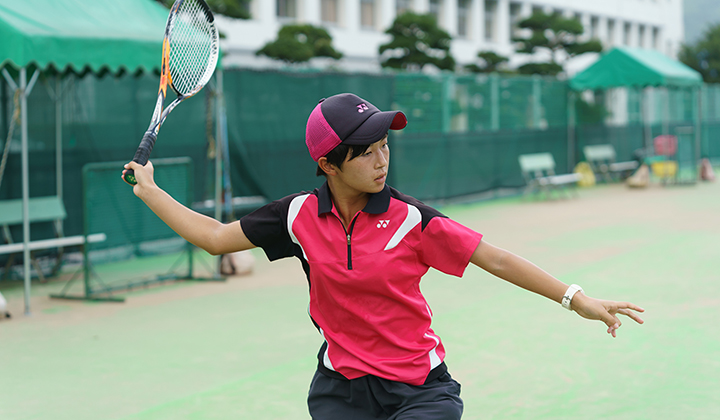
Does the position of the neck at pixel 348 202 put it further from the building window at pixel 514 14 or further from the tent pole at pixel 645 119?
the building window at pixel 514 14

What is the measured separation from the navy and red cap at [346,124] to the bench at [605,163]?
695 inches

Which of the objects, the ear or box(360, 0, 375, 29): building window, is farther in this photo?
box(360, 0, 375, 29): building window

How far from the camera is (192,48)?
3.69 meters

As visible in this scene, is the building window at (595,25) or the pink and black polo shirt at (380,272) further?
the building window at (595,25)

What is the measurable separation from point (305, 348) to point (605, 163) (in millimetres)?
17001

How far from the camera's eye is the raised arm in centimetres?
265

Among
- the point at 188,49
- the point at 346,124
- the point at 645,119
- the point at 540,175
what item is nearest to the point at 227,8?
the point at 540,175

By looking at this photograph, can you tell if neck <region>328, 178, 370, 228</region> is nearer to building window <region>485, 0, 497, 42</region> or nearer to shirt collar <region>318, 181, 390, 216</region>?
shirt collar <region>318, 181, 390, 216</region>

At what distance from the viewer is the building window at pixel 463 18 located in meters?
41.7

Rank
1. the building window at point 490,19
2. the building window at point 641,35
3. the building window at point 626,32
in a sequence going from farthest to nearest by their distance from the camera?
1. the building window at point 641,35
2. the building window at point 626,32
3. the building window at point 490,19

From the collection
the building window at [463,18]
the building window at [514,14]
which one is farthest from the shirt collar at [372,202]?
the building window at [514,14]

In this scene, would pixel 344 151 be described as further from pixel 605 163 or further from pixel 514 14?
pixel 514 14

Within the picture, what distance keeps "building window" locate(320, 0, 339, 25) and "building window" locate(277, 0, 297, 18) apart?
5.49ft

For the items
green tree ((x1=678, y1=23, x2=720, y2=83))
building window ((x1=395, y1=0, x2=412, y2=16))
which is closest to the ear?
building window ((x1=395, y1=0, x2=412, y2=16))
